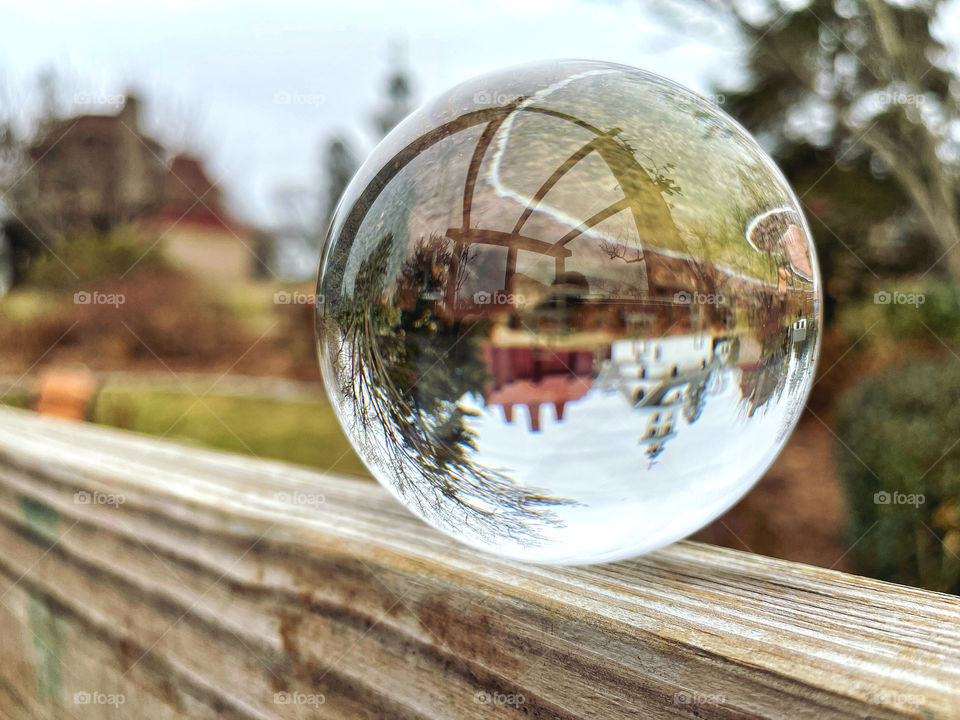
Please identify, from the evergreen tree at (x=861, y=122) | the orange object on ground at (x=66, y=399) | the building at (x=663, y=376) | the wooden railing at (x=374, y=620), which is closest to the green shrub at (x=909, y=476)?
the evergreen tree at (x=861, y=122)

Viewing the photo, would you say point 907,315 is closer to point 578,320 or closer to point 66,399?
point 578,320

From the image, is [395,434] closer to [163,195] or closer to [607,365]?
[607,365]

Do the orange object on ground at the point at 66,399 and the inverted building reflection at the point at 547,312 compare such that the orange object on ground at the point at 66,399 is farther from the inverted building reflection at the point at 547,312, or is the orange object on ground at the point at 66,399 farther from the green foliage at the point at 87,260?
the inverted building reflection at the point at 547,312

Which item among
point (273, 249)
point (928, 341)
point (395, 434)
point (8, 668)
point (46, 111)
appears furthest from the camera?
point (273, 249)

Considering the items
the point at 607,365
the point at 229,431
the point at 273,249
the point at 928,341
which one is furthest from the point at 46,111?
the point at 607,365

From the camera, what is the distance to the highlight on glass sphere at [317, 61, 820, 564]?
68cm

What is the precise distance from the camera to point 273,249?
61.6ft

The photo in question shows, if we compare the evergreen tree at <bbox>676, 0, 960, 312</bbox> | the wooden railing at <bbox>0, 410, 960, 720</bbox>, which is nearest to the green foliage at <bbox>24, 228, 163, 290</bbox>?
the evergreen tree at <bbox>676, 0, 960, 312</bbox>

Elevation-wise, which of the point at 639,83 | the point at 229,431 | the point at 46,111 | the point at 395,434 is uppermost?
the point at 46,111

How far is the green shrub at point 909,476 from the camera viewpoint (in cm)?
350

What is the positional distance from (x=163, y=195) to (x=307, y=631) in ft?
59.0

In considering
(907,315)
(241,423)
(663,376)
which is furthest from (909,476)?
(241,423)

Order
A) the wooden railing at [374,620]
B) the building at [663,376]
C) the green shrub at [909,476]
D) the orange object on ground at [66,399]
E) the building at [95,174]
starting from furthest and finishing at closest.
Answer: the building at [95,174], the orange object on ground at [66,399], the green shrub at [909,476], the building at [663,376], the wooden railing at [374,620]

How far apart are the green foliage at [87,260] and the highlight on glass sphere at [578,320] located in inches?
539
